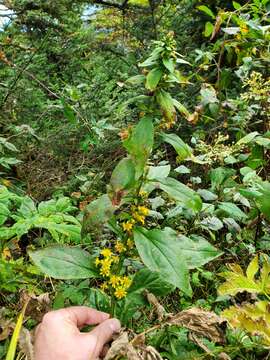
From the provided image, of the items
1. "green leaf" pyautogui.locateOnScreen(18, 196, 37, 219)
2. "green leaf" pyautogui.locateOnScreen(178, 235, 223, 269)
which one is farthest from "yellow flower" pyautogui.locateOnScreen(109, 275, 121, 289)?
"green leaf" pyautogui.locateOnScreen(18, 196, 37, 219)

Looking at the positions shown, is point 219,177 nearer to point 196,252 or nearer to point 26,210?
point 196,252

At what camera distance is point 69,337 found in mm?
1263

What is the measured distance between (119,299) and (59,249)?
247 millimetres

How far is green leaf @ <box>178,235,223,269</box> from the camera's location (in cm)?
148

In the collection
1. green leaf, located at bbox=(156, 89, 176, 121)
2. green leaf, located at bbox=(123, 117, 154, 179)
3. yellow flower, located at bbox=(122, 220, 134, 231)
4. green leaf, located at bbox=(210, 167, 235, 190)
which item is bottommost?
green leaf, located at bbox=(210, 167, 235, 190)

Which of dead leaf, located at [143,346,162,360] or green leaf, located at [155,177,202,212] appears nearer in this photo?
dead leaf, located at [143,346,162,360]

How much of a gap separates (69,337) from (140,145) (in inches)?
21.6

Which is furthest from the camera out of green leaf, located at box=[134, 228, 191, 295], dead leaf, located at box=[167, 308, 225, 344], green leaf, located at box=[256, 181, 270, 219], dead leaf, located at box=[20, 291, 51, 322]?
green leaf, located at box=[256, 181, 270, 219]

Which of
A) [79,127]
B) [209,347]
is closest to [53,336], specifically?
[209,347]

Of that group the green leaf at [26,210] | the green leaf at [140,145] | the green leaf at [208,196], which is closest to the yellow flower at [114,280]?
the green leaf at [140,145]

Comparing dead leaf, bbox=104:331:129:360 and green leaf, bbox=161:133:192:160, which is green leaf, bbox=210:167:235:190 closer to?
green leaf, bbox=161:133:192:160

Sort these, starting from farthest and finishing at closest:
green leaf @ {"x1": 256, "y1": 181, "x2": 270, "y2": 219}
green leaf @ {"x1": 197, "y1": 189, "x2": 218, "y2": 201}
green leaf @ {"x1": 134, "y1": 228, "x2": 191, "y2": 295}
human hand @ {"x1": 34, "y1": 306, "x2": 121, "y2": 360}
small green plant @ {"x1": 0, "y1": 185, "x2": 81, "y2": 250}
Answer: green leaf @ {"x1": 197, "y1": 189, "x2": 218, "y2": 201}, green leaf @ {"x1": 256, "y1": 181, "x2": 270, "y2": 219}, small green plant @ {"x1": 0, "y1": 185, "x2": 81, "y2": 250}, green leaf @ {"x1": 134, "y1": 228, "x2": 191, "y2": 295}, human hand @ {"x1": 34, "y1": 306, "x2": 121, "y2": 360}

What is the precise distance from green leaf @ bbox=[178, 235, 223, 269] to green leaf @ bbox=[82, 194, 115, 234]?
11.3 inches

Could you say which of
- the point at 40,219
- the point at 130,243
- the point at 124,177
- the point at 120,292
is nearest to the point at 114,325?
the point at 120,292
